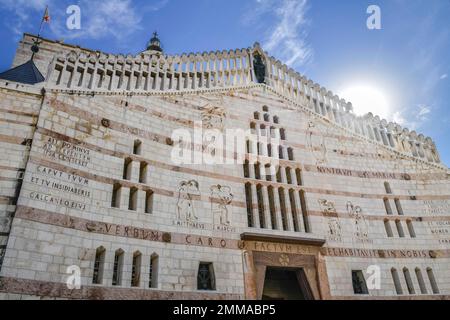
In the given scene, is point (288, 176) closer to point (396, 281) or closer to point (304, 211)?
point (304, 211)

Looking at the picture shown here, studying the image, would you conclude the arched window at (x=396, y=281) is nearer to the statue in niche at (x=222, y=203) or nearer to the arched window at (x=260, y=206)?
the arched window at (x=260, y=206)

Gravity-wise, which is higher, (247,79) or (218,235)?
(247,79)

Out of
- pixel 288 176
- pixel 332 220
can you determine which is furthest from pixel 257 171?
pixel 332 220

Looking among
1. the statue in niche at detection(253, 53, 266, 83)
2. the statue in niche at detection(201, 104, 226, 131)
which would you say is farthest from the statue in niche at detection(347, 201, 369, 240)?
the statue in niche at detection(253, 53, 266, 83)

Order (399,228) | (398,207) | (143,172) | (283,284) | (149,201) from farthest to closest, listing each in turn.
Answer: (398,207)
(399,228)
(283,284)
(143,172)
(149,201)

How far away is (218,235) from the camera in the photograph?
477 inches

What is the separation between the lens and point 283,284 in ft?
45.3

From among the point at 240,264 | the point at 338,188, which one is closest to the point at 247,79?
the point at 338,188

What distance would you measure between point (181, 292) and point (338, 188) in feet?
26.3

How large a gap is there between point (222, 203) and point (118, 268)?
4.12m

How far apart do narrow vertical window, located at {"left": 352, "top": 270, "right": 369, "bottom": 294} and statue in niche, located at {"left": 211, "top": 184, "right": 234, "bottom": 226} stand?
512 cm

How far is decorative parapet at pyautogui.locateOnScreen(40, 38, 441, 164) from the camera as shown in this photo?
41.6ft
